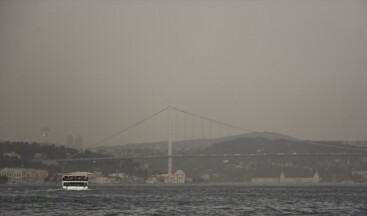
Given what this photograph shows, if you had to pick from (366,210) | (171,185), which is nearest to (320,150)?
(171,185)

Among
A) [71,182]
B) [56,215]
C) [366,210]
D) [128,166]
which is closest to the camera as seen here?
[56,215]

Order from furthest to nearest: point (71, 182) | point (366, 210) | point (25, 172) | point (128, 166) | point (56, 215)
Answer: point (128, 166) < point (25, 172) < point (71, 182) < point (366, 210) < point (56, 215)

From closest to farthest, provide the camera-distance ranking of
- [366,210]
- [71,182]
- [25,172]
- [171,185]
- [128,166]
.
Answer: [366,210]
[71,182]
[171,185]
[25,172]
[128,166]

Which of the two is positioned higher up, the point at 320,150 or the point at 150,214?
the point at 320,150

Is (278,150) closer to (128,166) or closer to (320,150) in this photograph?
(320,150)

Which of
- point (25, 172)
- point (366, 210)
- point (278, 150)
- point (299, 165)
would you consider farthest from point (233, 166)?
point (366, 210)

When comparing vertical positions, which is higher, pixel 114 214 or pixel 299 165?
pixel 299 165

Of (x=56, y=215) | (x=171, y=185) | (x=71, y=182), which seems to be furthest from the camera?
(x=171, y=185)

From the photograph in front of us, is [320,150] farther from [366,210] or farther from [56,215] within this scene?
[56,215]

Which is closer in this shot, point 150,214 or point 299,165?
point 150,214
